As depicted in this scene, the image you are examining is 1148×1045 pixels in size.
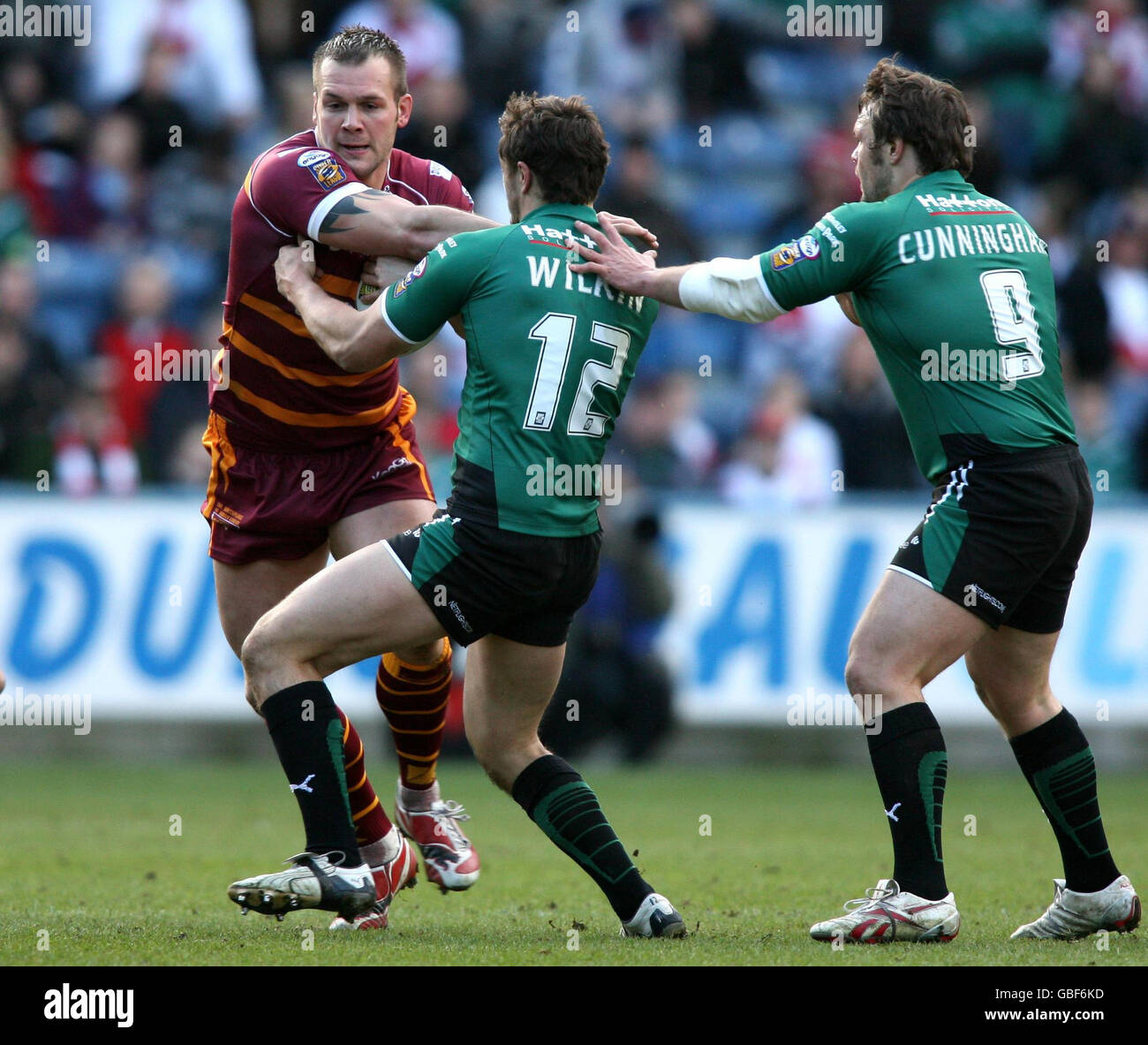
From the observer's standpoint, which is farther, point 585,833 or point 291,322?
point 291,322

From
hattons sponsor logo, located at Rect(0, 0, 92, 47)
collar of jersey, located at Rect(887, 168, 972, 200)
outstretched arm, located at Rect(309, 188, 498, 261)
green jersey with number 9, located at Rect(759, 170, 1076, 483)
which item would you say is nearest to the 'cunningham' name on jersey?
green jersey with number 9, located at Rect(759, 170, 1076, 483)

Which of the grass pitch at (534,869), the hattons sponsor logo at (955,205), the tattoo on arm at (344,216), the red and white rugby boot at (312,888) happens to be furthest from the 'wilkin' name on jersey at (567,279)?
the grass pitch at (534,869)

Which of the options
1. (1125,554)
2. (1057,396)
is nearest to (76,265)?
(1125,554)

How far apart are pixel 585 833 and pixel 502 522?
1.02 metres

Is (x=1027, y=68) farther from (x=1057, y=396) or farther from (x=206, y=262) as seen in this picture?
(x=1057, y=396)

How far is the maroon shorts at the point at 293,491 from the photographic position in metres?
6.11

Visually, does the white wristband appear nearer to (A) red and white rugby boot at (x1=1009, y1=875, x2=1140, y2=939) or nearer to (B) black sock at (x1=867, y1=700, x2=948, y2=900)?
(B) black sock at (x1=867, y1=700, x2=948, y2=900)

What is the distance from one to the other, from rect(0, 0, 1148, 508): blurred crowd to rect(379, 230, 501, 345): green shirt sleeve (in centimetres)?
656

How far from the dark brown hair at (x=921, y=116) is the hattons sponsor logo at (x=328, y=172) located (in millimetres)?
1714

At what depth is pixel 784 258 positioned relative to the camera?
5266mm

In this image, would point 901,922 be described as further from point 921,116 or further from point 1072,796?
point 921,116

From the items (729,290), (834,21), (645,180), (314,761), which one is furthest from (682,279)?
(834,21)

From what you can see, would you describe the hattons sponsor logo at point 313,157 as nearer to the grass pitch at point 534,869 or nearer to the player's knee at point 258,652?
the player's knee at point 258,652

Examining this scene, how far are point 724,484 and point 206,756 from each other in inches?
163
